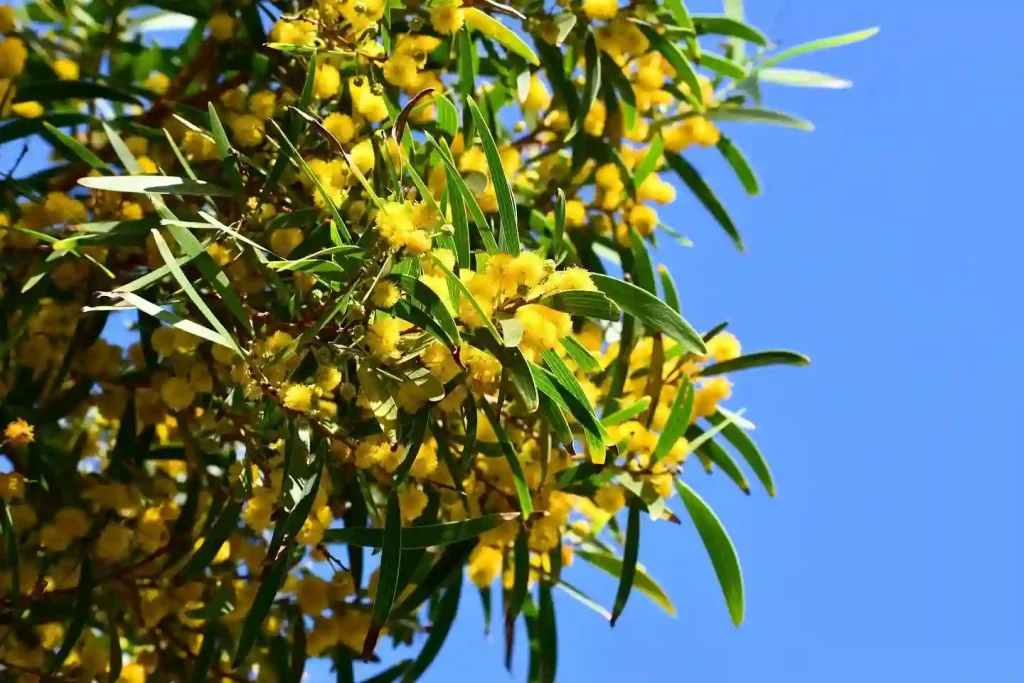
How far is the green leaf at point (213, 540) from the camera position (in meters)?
0.98

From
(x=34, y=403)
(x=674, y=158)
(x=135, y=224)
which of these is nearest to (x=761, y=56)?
(x=674, y=158)

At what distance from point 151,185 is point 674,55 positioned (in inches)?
25.3

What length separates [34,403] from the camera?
1038 mm

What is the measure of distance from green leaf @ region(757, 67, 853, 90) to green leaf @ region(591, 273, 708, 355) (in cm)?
63

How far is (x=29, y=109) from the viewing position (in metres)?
1.16

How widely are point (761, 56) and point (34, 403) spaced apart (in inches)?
39.9

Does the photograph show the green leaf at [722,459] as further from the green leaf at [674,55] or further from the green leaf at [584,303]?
the green leaf at [584,303]

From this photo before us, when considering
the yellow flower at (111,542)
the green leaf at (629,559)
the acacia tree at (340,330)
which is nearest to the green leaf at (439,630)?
the acacia tree at (340,330)

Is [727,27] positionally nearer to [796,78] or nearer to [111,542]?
[796,78]

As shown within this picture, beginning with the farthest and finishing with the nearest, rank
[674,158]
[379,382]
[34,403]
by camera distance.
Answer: [674,158] → [34,403] → [379,382]

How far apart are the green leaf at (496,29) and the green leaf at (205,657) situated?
0.66 metres

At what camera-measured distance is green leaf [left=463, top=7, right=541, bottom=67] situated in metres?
0.91

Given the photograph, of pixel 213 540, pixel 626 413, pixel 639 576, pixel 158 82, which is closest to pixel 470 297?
pixel 626 413

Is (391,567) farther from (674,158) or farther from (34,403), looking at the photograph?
(674,158)
